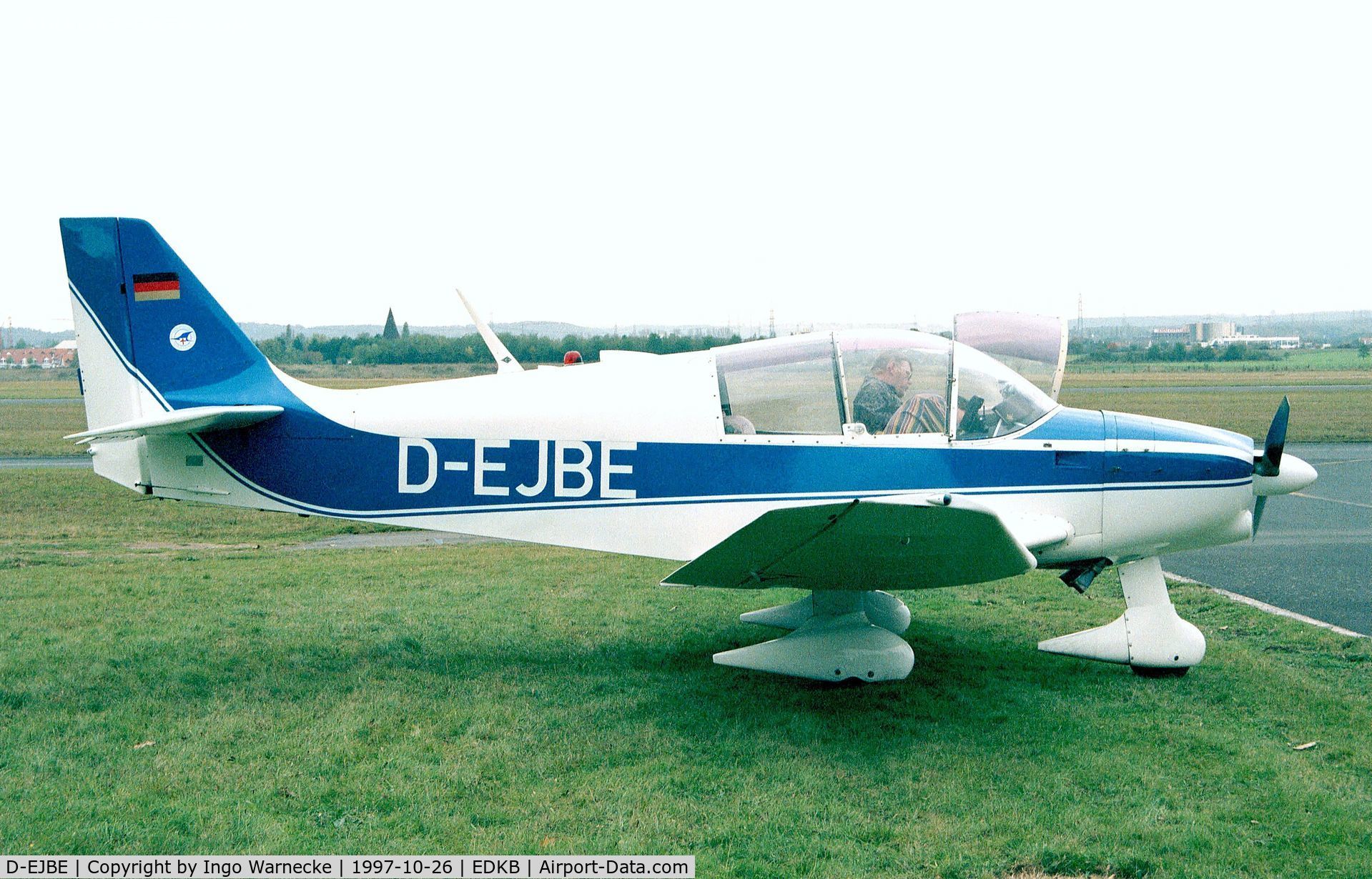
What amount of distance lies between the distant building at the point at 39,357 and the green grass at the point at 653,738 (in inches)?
2911

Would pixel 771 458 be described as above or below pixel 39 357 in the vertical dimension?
above

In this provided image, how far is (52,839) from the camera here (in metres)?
3.77

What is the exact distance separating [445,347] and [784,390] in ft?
66.3

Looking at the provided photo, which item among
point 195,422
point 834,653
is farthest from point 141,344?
point 834,653

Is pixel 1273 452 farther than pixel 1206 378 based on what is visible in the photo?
No

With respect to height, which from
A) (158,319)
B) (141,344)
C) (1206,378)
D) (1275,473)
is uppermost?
(158,319)

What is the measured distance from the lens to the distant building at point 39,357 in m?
71.6

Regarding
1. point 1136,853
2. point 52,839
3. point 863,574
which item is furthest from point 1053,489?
point 52,839

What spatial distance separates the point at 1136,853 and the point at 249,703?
4459 mm

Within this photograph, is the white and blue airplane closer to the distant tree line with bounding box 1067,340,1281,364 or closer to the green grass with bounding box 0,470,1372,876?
the green grass with bounding box 0,470,1372,876

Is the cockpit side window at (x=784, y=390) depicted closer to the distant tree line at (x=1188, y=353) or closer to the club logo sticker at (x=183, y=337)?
the club logo sticker at (x=183, y=337)

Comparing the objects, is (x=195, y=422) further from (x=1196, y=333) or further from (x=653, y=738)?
(x=1196, y=333)

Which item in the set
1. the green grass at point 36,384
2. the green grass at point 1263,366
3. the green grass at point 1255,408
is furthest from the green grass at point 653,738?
the green grass at point 1263,366

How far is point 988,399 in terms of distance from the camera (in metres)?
5.71
